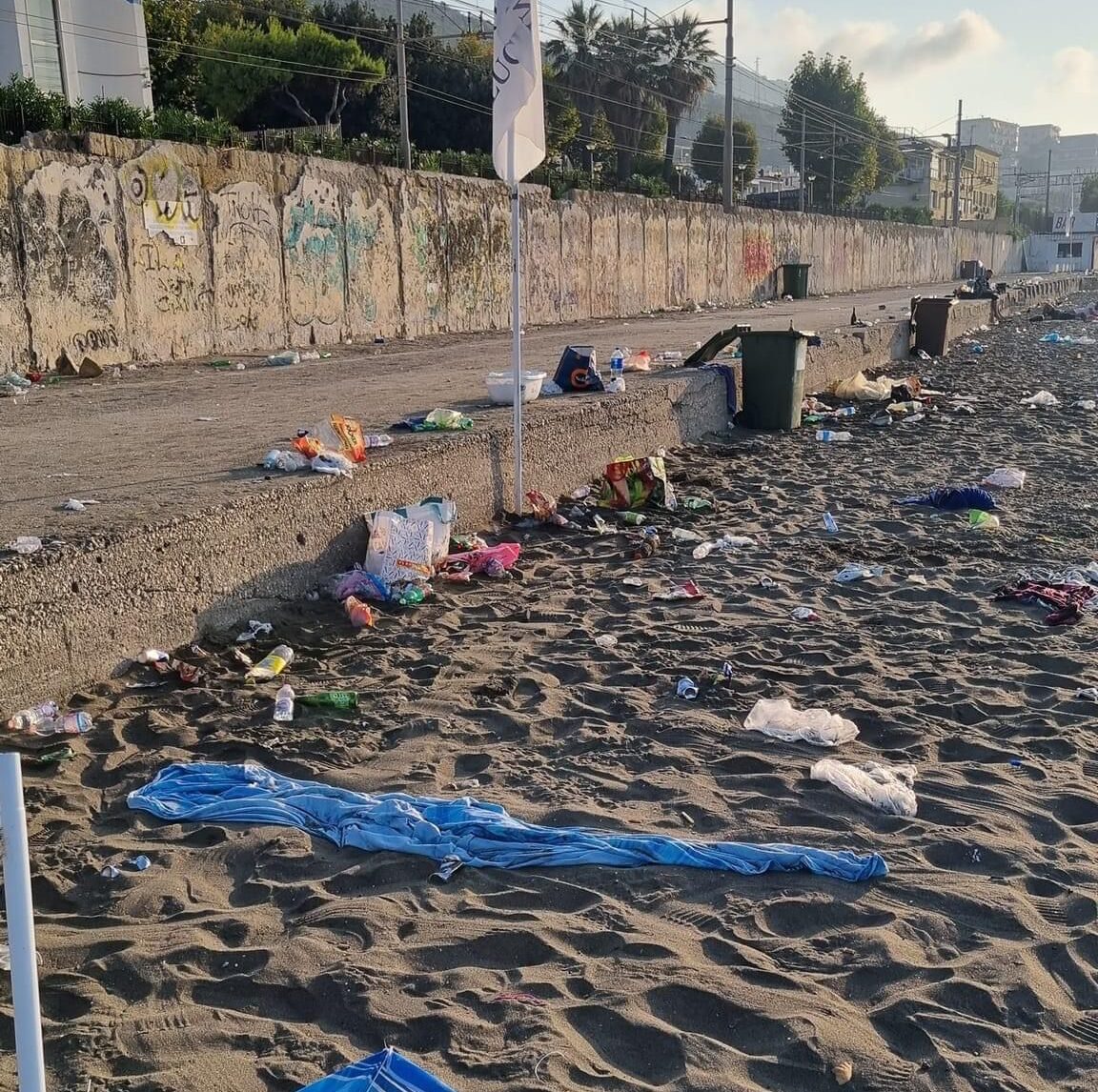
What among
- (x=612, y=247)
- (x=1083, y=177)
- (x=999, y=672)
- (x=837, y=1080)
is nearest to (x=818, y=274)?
(x=612, y=247)

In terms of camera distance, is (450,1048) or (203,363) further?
(203,363)

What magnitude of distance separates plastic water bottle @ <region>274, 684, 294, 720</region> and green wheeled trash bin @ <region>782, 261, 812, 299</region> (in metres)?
31.8

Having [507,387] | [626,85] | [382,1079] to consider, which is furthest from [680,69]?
[382,1079]

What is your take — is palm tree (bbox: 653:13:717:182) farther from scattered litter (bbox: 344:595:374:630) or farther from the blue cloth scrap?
scattered litter (bbox: 344:595:374:630)

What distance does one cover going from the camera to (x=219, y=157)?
520 inches

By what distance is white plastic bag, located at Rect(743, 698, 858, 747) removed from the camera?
3.87 m

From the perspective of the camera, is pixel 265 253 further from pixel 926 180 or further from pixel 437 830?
pixel 926 180

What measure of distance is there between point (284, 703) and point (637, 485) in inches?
157

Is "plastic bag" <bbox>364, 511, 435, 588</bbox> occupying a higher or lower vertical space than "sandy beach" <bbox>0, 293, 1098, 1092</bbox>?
higher

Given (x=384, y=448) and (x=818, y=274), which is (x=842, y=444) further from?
(x=818, y=274)

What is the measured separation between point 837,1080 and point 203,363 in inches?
470

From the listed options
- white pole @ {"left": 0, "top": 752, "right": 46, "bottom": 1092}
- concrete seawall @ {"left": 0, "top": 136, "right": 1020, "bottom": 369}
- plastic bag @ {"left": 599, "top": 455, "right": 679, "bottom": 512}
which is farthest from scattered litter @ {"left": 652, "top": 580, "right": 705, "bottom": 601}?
concrete seawall @ {"left": 0, "top": 136, "right": 1020, "bottom": 369}

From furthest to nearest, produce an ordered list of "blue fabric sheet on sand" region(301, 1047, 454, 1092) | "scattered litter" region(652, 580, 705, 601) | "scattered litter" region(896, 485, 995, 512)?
"scattered litter" region(896, 485, 995, 512) < "scattered litter" region(652, 580, 705, 601) < "blue fabric sheet on sand" region(301, 1047, 454, 1092)

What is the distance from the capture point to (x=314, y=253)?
583 inches
